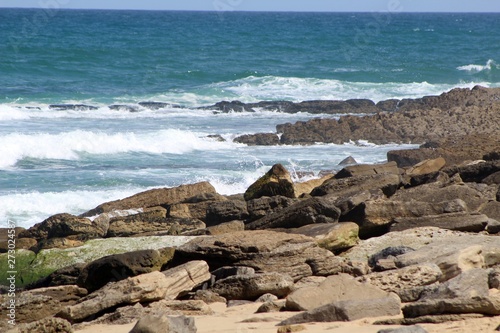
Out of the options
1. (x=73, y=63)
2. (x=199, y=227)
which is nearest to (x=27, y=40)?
(x=73, y=63)

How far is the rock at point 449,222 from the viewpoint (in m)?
9.34

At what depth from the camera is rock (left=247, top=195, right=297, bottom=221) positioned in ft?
36.7

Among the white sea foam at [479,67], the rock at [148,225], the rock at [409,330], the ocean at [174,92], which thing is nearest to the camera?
the rock at [409,330]

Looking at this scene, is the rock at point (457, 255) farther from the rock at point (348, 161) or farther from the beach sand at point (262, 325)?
the rock at point (348, 161)

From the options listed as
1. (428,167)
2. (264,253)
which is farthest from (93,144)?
(264,253)

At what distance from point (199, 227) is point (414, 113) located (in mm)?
14259

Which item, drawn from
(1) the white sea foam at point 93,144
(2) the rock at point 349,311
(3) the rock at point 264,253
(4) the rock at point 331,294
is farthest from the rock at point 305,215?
(1) the white sea foam at point 93,144

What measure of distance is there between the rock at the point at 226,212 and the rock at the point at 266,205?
0.12 metres

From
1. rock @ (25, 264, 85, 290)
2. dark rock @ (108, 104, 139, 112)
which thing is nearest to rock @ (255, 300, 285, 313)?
rock @ (25, 264, 85, 290)

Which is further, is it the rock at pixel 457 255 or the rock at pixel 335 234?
the rock at pixel 335 234

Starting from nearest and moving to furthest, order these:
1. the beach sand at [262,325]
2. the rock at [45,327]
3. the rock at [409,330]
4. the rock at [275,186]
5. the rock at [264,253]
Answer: the rock at [409,330], the beach sand at [262,325], the rock at [45,327], the rock at [264,253], the rock at [275,186]

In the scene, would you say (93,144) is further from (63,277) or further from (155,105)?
(63,277)

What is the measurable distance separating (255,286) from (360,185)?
181 inches

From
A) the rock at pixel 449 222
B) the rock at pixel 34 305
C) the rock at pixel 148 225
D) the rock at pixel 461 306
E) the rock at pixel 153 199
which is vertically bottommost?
the rock at pixel 153 199
